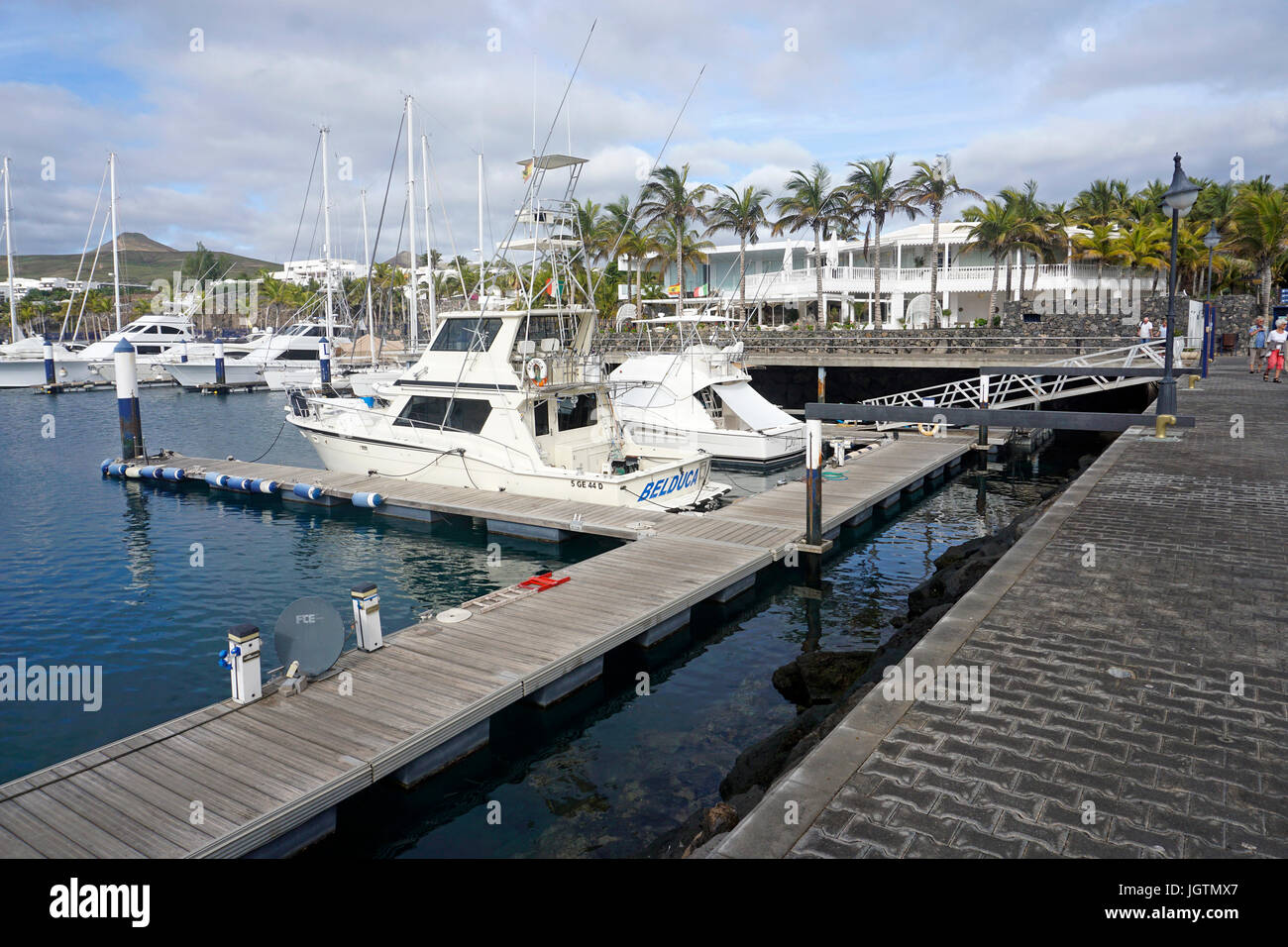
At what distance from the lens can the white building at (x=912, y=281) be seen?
1794 inches

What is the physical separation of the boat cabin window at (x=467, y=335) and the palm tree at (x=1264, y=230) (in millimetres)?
34518

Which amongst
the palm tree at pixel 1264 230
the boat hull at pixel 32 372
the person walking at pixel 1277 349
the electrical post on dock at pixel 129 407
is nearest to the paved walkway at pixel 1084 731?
the person walking at pixel 1277 349

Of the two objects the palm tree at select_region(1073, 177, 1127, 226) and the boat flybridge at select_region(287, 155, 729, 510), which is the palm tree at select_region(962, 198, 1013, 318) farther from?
the boat flybridge at select_region(287, 155, 729, 510)

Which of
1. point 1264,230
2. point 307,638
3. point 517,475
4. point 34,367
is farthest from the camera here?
point 34,367

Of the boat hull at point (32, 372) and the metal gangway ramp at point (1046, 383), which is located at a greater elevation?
the boat hull at point (32, 372)

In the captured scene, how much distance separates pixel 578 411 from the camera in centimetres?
1881

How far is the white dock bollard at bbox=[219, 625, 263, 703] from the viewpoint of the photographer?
7568 millimetres

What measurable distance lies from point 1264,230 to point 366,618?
4329cm

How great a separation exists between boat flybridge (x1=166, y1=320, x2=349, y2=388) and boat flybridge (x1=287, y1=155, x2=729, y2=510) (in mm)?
42479

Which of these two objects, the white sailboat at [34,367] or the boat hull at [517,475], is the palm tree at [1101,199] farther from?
the white sailboat at [34,367]

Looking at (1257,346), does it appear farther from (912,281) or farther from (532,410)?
(532,410)

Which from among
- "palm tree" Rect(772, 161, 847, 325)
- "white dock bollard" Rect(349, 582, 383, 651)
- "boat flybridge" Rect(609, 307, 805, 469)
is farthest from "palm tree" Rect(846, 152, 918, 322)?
"white dock bollard" Rect(349, 582, 383, 651)

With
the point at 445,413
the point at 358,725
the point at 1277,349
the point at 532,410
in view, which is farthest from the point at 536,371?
the point at 1277,349
